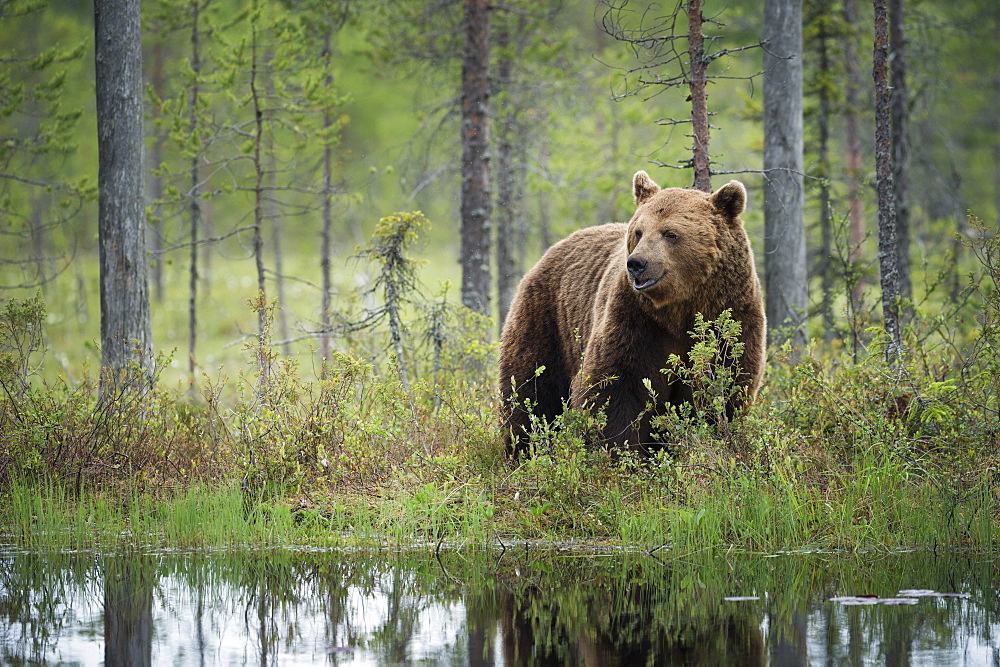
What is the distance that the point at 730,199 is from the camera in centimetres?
742

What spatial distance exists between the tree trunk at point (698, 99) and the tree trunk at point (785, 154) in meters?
2.72

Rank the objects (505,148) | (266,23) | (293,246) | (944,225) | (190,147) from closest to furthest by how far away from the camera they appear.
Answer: (190,147), (266,23), (505,148), (944,225), (293,246)

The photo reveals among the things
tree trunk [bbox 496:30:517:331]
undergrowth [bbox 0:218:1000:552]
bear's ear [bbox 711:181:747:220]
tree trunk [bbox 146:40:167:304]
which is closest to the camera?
undergrowth [bbox 0:218:1000:552]

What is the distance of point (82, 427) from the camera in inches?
322

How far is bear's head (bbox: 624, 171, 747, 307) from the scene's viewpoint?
23.1 ft

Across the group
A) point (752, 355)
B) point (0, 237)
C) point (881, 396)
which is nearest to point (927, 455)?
point (881, 396)

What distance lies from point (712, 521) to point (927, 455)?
1876 mm

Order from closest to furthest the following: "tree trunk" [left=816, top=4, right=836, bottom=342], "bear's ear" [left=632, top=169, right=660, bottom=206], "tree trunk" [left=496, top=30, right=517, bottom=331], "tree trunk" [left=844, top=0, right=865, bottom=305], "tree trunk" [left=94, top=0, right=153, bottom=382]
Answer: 1. "bear's ear" [left=632, top=169, right=660, bottom=206]
2. "tree trunk" [left=94, top=0, right=153, bottom=382]
3. "tree trunk" [left=816, top=4, right=836, bottom=342]
4. "tree trunk" [left=844, top=0, right=865, bottom=305]
5. "tree trunk" [left=496, top=30, right=517, bottom=331]

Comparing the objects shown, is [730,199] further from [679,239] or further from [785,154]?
[785,154]

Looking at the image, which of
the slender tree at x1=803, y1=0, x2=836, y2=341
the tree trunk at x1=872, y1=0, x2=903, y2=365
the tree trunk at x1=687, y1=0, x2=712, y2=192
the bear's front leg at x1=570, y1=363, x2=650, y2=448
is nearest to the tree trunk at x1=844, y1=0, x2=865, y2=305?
the slender tree at x1=803, y1=0, x2=836, y2=341

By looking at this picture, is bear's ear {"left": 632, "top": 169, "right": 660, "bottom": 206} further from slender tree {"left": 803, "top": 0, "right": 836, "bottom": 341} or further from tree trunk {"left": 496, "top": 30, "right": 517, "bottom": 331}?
tree trunk {"left": 496, "top": 30, "right": 517, "bottom": 331}

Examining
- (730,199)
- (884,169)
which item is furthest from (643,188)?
(884,169)

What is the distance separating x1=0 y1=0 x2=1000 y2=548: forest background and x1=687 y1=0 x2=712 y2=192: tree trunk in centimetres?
23

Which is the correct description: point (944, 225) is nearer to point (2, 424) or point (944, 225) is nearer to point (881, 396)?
point (881, 396)
